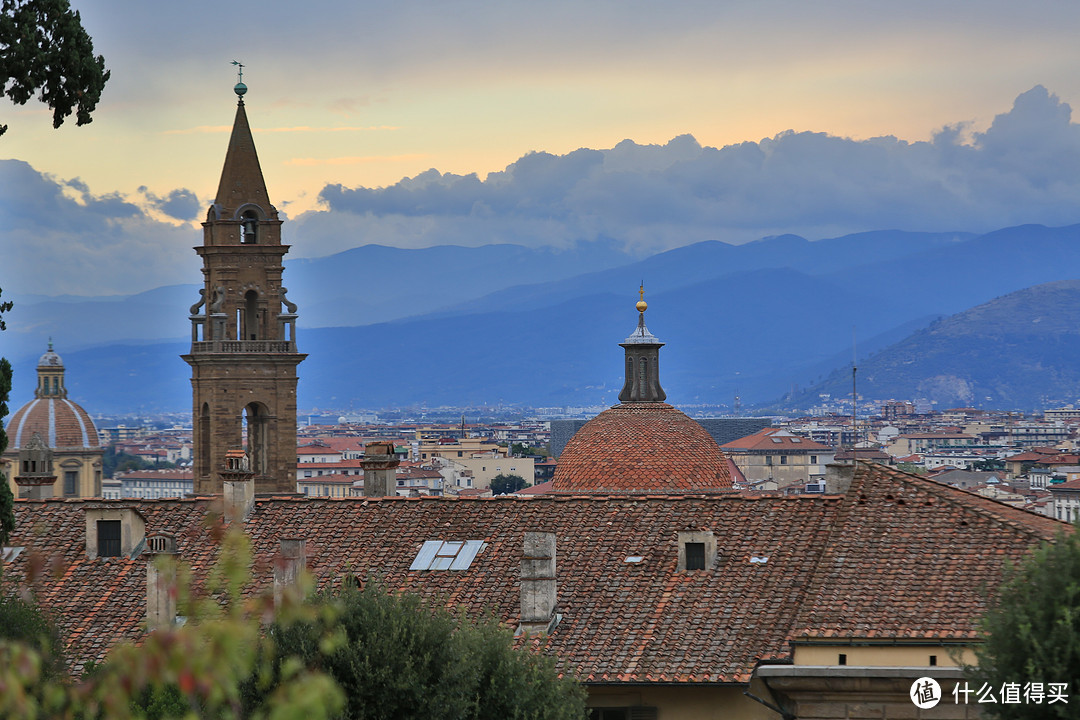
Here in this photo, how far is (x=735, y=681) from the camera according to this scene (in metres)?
18.0

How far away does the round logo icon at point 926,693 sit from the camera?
17.1 metres

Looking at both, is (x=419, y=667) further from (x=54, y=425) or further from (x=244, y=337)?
(x=54, y=425)

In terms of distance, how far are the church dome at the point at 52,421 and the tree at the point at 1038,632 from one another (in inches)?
2835

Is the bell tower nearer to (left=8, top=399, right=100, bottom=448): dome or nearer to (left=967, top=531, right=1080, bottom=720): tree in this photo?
(left=8, top=399, right=100, bottom=448): dome

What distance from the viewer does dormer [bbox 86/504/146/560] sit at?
2248 cm

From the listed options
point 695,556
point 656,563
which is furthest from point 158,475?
point 695,556

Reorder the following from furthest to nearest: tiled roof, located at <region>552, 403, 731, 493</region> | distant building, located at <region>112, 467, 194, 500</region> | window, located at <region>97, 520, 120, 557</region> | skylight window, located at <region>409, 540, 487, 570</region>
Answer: distant building, located at <region>112, 467, 194, 500</region> → tiled roof, located at <region>552, 403, 731, 493</region> → window, located at <region>97, 520, 120, 557</region> → skylight window, located at <region>409, 540, 487, 570</region>

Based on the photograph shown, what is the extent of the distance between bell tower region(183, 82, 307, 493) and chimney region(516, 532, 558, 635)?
3142 centimetres

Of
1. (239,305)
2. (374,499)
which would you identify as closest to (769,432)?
(239,305)

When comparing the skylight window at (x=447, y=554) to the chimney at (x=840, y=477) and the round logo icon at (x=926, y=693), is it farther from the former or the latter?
the round logo icon at (x=926, y=693)

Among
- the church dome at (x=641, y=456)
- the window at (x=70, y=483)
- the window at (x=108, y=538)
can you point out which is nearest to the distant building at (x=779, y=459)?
the window at (x=70, y=483)

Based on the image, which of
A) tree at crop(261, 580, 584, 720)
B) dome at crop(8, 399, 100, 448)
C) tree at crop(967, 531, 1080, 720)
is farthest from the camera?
dome at crop(8, 399, 100, 448)

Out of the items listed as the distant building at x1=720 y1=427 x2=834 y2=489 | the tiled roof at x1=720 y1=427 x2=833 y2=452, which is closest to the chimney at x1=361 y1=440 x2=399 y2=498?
the distant building at x1=720 y1=427 x2=834 y2=489

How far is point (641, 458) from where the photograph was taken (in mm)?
38688
